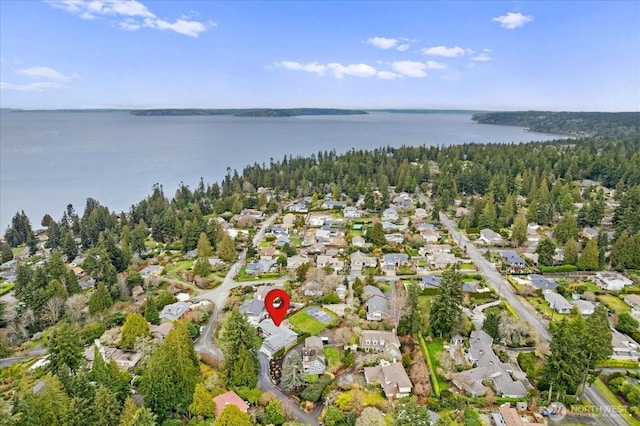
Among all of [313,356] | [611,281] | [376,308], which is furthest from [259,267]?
[611,281]

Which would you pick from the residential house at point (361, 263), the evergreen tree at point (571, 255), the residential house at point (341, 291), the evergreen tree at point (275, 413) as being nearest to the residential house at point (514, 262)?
the evergreen tree at point (571, 255)

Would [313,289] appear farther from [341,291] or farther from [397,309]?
[397,309]

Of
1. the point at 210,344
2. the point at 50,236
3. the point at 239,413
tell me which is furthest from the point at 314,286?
the point at 50,236

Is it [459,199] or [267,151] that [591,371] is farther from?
[267,151]

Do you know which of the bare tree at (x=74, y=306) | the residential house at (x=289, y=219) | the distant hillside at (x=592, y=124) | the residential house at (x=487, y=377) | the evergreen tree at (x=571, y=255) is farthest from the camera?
the distant hillside at (x=592, y=124)

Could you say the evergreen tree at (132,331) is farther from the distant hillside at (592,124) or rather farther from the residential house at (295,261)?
the distant hillside at (592,124)

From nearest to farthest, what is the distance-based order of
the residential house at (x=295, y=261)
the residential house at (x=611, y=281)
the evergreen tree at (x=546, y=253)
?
the residential house at (x=611, y=281), the evergreen tree at (x=546, y=253), the residential house at (x=295, y=261)

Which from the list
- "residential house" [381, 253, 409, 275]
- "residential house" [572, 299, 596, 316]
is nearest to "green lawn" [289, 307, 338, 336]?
"residential house" [381, 253, 409, 275]
